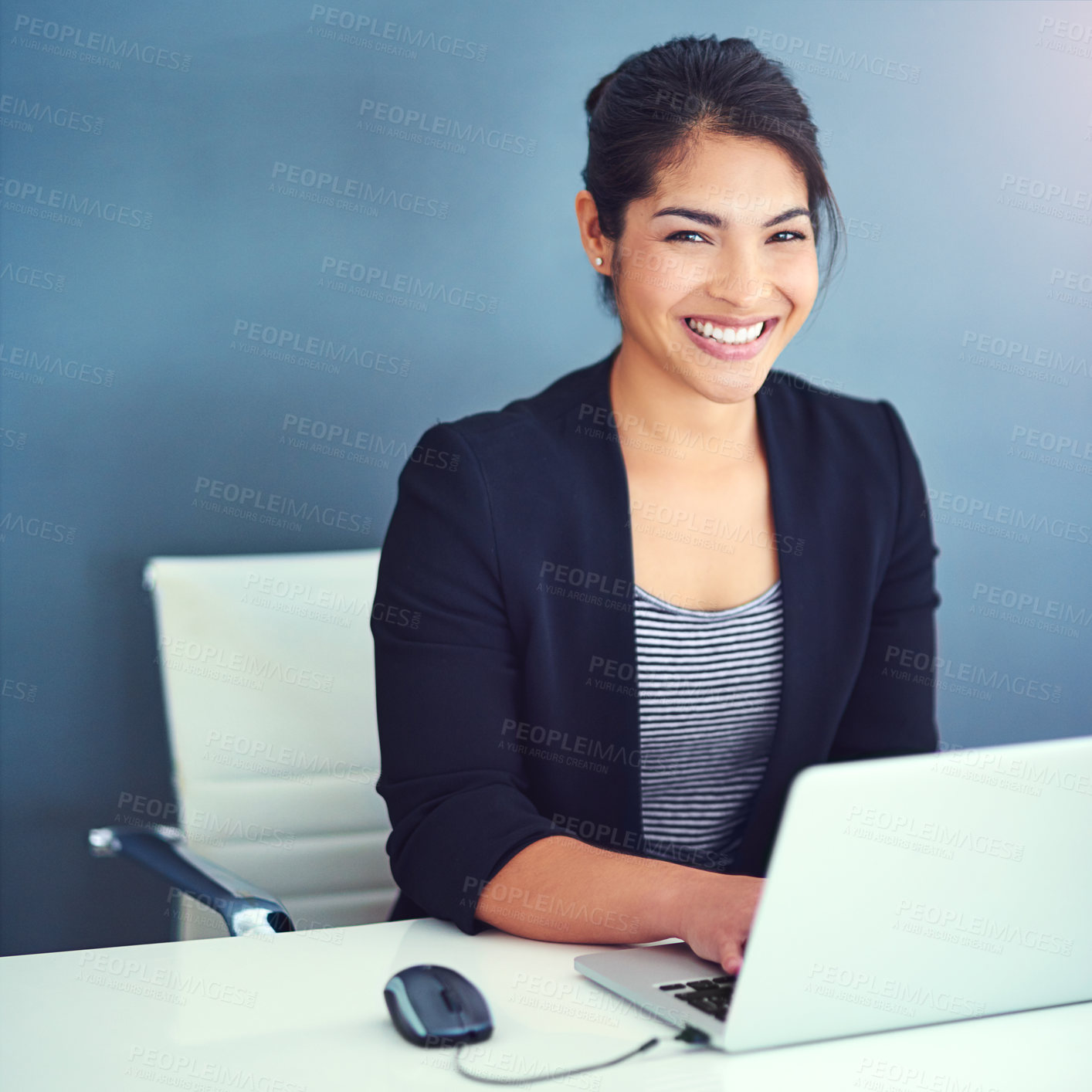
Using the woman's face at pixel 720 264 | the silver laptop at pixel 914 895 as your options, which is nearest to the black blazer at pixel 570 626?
the woman's face at pixel 720 264

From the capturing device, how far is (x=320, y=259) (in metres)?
1.93

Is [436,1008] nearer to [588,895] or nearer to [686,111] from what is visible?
[588,895]

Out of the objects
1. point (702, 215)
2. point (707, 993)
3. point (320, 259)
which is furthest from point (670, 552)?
point (320, 259)

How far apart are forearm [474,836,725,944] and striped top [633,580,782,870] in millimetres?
321

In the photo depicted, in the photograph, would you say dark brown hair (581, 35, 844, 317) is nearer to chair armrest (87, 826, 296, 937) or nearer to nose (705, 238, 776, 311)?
nose (705, 238, 776, 311)

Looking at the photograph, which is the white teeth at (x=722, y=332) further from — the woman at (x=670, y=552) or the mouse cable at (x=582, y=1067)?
the mouse cable at (x=582, y=1067)

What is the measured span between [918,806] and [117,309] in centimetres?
151

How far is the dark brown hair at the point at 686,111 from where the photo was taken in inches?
55.0

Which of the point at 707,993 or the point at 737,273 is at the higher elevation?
the point at 737,273

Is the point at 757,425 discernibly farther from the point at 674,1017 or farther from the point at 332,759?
the point at 674,1017

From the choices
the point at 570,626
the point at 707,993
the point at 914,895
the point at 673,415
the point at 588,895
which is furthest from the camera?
the point at 673,415

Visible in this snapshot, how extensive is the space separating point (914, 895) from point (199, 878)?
82 cm

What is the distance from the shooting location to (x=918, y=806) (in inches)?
30.7

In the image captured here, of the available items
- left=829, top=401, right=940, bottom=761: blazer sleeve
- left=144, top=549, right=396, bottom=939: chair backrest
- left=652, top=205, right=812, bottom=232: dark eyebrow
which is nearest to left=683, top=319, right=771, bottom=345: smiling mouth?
left=652, top=205, right=812, bottom=232: dark eyebrow
